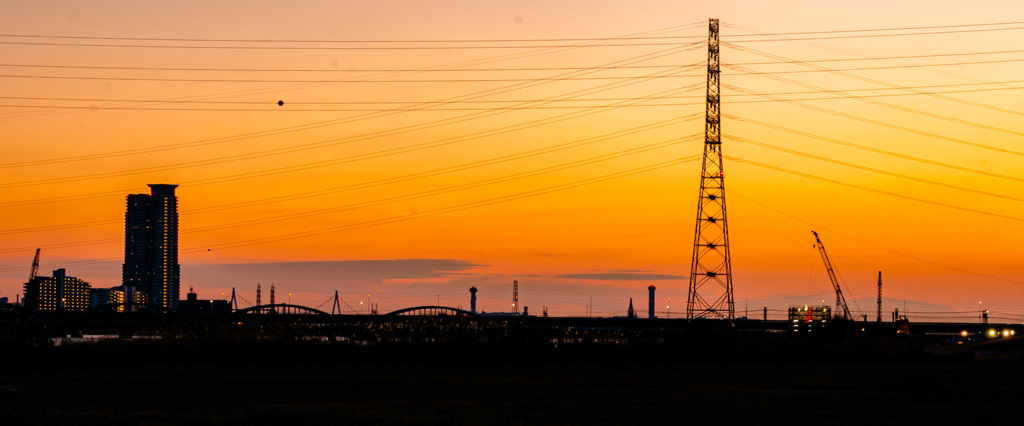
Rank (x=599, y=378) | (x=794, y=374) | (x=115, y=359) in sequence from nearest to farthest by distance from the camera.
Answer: (x=599, y=378) < (x=794, y=374) < (x=115, y=359)

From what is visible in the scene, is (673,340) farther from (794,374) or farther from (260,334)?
(260,334)

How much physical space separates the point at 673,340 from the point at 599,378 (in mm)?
34953

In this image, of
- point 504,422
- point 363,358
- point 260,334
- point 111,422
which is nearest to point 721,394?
point 504,422

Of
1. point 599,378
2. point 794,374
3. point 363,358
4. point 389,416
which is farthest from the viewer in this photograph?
point 363,358

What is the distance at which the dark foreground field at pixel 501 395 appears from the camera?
43.2 m

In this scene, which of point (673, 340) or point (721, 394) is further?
point (673, 340)

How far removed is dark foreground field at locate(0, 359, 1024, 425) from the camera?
43.2 m

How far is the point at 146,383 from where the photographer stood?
Answer: 60.9 meters

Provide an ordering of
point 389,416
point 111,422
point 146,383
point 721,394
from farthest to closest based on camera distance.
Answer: point 146,383
point 721,394
point 389,416
point 111,422

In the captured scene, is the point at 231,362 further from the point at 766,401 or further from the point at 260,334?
the point at 766,401

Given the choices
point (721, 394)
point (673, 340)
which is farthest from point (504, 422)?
point (673, 340)

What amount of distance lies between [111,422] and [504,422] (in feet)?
48.2

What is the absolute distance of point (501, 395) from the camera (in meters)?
54.3

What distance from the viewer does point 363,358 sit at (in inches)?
3541
